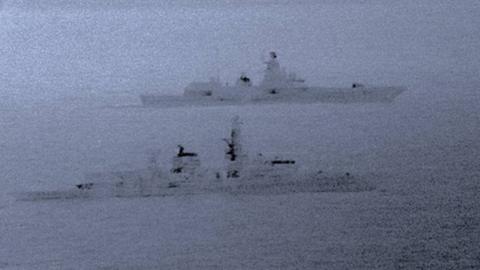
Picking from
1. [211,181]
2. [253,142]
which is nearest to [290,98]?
[253,142]

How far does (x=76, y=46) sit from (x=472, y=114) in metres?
32.6

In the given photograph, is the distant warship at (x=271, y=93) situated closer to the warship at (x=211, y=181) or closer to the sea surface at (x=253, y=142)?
the sea surface at (x=253, y=142)

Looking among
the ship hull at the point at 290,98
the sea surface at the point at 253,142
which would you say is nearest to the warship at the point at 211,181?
the sea surface at the point at 253,142

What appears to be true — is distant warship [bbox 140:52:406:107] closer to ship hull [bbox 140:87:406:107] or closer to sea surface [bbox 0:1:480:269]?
ship hull [bbox 140:87:406:107]

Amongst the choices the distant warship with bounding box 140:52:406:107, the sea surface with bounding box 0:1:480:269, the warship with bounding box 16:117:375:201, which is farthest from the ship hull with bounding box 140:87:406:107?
the warship with bounding box 16:117:375:201

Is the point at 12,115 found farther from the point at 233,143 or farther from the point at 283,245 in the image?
the point at 283,245

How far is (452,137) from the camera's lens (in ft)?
102

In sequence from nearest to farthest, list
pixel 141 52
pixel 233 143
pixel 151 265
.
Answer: pixel 151 265, pixel 233 143, pixel 141 52

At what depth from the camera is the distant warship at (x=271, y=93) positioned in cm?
3909

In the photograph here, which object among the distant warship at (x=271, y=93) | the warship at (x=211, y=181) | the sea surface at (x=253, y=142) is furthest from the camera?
the distant warship at (x=271, y=93)

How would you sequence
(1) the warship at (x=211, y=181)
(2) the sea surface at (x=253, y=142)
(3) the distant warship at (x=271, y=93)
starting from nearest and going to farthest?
(2) the sea surface at (x=253, y=142) → (1) the warship at (x=211, y=181) → (3) the distant warship at (x=271, y=93)

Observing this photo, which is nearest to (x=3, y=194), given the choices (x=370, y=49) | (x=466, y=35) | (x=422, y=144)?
(x=422, y=144)

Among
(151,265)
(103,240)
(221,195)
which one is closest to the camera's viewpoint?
(151,265)

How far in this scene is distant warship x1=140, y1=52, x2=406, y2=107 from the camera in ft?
128
